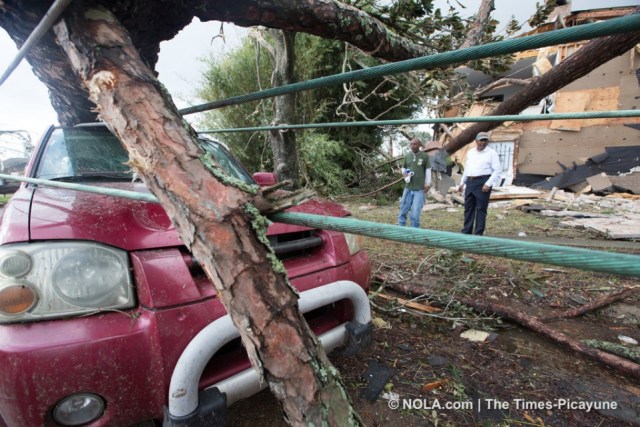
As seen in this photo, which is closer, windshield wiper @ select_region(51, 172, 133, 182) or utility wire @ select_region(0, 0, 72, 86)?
utility wire @ select_region(0, 0, 72, 86)

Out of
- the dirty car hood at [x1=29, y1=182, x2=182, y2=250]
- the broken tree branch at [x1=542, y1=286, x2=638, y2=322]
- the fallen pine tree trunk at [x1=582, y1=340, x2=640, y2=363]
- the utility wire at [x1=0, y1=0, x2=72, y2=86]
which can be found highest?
the utility wire at [x1=0, y1=0, x2=72, y2=86]

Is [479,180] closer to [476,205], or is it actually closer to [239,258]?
[476,205]

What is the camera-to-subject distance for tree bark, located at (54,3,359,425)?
847 millimetres

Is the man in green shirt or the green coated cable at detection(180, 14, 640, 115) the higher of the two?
the green coated cable at detection(180, 14, 640, 115)

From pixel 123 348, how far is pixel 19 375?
0.97 feet

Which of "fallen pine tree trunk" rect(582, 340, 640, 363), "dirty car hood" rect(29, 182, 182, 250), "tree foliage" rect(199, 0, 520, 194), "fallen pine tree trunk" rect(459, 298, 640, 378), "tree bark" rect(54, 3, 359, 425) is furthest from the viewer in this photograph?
"tree foliage" rect(199, 0, 520, 194)

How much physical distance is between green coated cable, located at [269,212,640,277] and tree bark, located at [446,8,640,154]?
1.80m

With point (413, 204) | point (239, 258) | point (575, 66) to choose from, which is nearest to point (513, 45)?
point (239, 258)

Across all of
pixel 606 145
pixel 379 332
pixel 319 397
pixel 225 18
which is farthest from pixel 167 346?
pixel 606 145

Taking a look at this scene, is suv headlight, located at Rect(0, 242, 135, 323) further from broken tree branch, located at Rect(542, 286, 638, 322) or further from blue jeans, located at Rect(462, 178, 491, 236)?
blue jeans, located at Rect(462, 178, 491, 236)

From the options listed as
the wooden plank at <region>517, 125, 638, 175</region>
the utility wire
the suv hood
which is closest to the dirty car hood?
the suv hood

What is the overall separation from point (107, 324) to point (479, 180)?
5129 mm

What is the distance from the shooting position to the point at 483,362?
208 centimetres

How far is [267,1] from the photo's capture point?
1.93 metres
